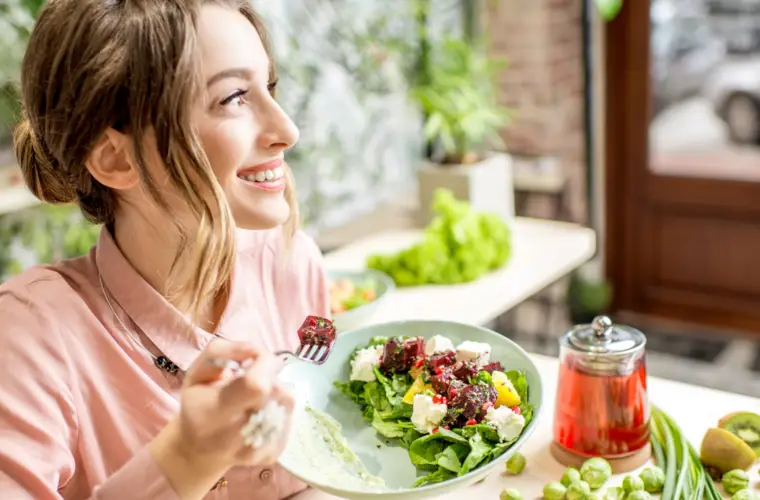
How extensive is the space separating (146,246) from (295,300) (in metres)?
0.30

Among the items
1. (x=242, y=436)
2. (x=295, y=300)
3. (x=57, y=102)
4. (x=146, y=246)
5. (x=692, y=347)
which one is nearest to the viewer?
(x=242, y=436)

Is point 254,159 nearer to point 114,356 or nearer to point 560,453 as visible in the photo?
point 114,356

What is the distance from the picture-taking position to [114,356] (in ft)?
3.47

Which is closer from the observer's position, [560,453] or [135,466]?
[135,466]

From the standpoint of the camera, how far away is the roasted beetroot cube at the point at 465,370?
1.14 m

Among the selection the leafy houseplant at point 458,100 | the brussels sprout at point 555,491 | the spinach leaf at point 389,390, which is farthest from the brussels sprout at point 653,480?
the leafy houseplant at point 458,100

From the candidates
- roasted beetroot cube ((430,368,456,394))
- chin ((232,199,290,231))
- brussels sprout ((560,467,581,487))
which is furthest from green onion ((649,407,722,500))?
chin ((232,199,290,231))

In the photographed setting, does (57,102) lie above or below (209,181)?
above

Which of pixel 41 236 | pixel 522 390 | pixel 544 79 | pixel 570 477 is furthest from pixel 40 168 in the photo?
pixel 544 79

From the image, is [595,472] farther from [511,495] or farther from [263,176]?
[263,176]

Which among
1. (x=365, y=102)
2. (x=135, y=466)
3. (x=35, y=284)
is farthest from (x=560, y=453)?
(x=365, y=102)

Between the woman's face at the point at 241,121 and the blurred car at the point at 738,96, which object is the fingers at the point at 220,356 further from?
the blurred car at the point at 738,96

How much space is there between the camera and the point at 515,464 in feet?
3.86

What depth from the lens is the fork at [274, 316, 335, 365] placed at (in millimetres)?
1103
